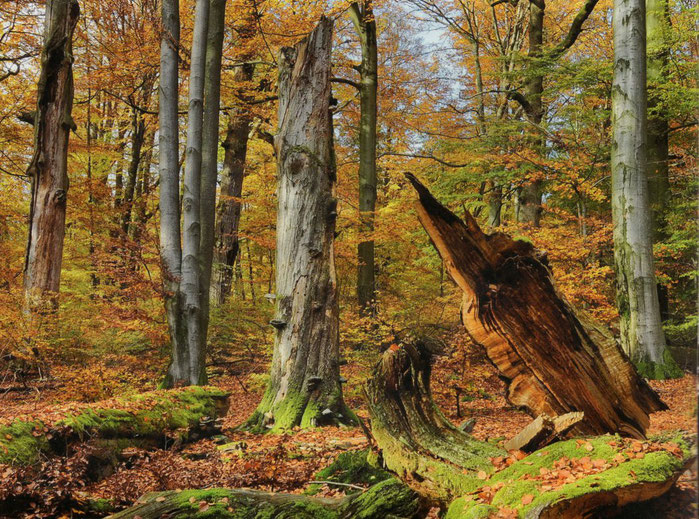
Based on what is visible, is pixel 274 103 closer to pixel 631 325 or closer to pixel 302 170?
pixel 302 170

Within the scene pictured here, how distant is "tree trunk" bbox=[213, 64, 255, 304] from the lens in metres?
15.2

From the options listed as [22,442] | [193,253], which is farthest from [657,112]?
[22,442]

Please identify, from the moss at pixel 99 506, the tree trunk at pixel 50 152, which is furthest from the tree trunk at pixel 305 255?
the tree trunk at pixel 50 152

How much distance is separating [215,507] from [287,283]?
150 inches

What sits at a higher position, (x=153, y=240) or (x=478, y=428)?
(x=153, y=240)

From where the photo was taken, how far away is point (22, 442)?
4.19 m

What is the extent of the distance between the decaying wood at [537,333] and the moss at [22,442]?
12.4 feet

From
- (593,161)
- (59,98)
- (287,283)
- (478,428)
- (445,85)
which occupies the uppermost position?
(445,85)

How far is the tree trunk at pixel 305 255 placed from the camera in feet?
21.2

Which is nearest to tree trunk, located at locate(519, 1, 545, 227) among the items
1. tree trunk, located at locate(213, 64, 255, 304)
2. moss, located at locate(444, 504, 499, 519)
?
tree trunk, located at locate(213, 64, 255, 304)

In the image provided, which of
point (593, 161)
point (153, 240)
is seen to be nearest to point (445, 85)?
point (593, 161)

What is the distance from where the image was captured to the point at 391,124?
17.8 m

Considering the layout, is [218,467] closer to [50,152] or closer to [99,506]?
[99,506]

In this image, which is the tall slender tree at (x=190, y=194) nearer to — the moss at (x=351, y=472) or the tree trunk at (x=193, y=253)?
the tree trunk at (x=193, y=253)
